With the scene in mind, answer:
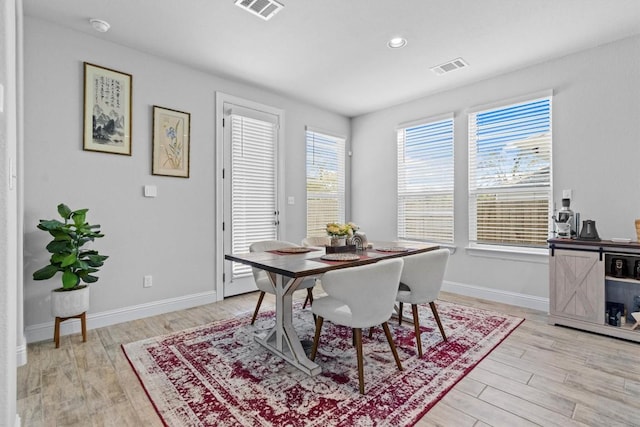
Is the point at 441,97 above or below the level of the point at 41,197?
above

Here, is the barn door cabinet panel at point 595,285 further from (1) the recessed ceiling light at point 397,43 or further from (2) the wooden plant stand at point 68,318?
(2) the wooden plant stand at point 68,318

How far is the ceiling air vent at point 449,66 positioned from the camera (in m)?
3.57

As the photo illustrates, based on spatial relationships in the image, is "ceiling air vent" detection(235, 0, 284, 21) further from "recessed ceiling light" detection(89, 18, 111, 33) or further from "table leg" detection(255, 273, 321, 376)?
"table leg" detection(255, 273, 321, 376)

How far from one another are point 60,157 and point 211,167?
1439 mm

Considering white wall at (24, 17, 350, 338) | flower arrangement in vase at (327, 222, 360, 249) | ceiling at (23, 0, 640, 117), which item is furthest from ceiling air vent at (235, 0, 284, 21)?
flower arrangement in vase at (327, 222, 360, 249)

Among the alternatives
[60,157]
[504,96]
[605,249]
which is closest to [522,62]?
[504,96]

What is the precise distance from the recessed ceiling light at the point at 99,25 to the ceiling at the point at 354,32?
0.15 ft

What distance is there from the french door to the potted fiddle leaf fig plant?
154cm

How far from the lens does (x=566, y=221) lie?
10.7ft

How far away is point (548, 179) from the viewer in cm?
358

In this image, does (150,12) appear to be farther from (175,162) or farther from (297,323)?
(297,323)

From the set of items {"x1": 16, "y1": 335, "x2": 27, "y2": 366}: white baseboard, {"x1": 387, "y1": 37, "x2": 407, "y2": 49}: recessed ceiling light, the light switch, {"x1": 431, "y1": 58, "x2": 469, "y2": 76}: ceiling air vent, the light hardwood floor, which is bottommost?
the light hardwood floor

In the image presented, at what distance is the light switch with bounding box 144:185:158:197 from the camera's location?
3365 mm

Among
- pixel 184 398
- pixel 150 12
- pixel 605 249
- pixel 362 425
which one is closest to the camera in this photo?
pixel 362 425
